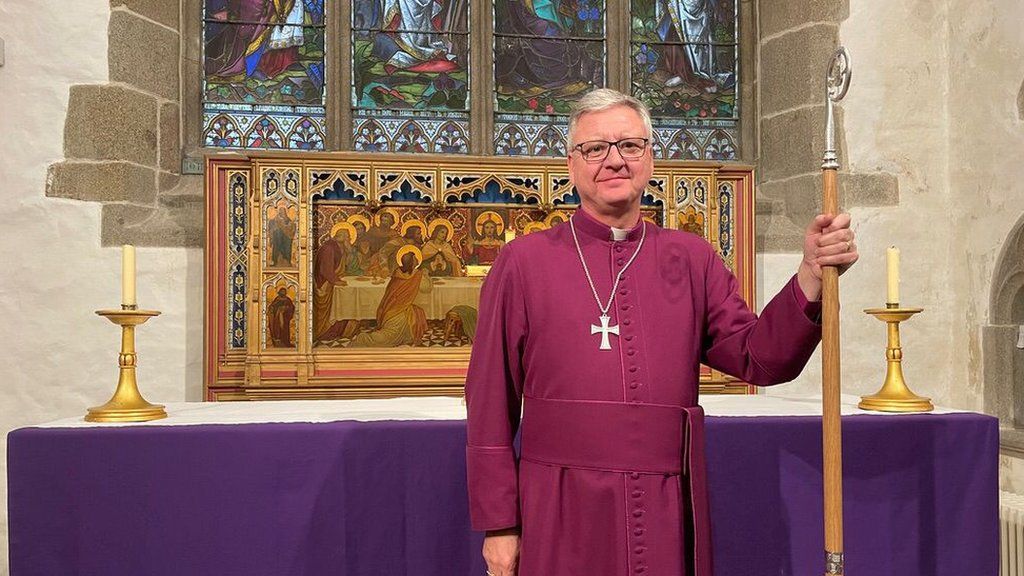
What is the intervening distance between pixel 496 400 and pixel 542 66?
470cm

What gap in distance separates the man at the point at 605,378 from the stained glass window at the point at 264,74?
4.34m

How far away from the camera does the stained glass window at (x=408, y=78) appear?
618 centimetres

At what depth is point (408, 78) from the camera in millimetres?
6234

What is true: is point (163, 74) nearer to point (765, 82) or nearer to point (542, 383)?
point (765, 82)

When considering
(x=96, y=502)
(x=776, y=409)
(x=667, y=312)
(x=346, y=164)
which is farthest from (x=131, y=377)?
(x=346, y=164)

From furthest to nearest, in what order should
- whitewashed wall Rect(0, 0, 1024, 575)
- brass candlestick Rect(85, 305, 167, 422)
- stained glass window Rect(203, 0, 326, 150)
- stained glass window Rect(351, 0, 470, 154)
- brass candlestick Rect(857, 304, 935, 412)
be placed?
stained glass window Rect(351, 0, 470, 154) → stained glass window Rect(203, 0, 326, 150) → whitewashed wall Rect(0, 0, 1024, 575) → brass candlestick Rect(857, 304, 935, 412) → brass candlestick Rect(85, 305, 167, 422)

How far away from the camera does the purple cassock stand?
2.03 m

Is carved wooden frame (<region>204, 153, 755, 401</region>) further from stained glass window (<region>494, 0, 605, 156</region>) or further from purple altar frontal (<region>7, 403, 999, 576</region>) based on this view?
purple altar frontal (<region>7, 403, 999, 576</region>)

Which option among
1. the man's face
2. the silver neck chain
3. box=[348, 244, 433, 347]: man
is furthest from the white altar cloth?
box=[348, 244, 433, 347]: man

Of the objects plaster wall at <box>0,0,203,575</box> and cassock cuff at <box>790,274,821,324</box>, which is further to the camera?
plaster wall at <box>0,0,203,575</box>

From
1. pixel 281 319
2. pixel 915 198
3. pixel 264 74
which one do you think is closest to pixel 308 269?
pixel 281 319

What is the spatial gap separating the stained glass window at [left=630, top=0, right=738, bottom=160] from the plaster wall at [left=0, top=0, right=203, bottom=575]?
145 inches

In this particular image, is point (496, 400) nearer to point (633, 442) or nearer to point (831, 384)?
point (633, 442)

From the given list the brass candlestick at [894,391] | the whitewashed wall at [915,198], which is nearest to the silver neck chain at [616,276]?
the brass candlestick at [894,391]
